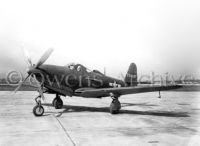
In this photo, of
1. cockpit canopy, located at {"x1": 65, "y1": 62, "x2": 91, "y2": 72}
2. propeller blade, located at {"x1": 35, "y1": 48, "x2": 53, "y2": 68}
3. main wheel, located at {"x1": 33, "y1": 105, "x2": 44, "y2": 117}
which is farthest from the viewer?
cockpit canopy, located at {"x1": 65, "y1": 62, "x2": 91, "y2": 72}

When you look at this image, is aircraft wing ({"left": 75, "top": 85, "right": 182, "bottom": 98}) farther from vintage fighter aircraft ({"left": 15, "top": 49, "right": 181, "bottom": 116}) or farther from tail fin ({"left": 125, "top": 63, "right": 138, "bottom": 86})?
tail fin ({"left": 125, "top": 63, "right": 138, "bottom": 86})

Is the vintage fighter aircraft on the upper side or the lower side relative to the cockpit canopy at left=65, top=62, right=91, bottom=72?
lower

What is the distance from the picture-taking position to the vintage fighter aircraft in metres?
11.6

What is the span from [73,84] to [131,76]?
682cm

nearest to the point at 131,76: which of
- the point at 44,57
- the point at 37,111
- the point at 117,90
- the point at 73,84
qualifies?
the point at 117,90

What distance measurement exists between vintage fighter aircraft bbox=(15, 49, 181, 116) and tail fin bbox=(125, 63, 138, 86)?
3.87 m

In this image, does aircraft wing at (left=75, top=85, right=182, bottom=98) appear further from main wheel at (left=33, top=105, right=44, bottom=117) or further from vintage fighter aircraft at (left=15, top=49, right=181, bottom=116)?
main wheel at (left=33, top=105, right=44, bottom=117)

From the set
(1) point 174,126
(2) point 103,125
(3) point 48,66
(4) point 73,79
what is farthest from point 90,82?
(1) point 174,126

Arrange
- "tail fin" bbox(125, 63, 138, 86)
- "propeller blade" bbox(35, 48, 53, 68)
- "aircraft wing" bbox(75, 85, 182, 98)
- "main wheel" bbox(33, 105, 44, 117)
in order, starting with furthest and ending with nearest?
"tail fin" bbox(125, 63, 138, 86) → "aircraft wing" bbox(75, 85, 182, 98) → "propeller blade" bbox(35, 48, 53, 68) → "main wheel" bbox(33, 105, 44, 117)

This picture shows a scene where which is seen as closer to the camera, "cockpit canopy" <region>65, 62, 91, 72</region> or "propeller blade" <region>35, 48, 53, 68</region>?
"propeller blade" <region>35, 48, 53, 68</region>

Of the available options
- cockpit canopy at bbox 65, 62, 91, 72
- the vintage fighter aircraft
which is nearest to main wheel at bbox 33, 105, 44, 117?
the vintage fighter aircraft

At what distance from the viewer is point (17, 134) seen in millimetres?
7430

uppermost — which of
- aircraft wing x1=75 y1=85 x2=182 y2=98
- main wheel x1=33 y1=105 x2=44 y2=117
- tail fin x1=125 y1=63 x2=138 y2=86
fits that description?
tail fin x1=125 y1=63 x2=138 y2=86

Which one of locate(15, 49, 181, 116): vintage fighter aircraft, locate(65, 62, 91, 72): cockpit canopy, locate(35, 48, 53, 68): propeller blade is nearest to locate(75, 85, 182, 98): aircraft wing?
locate(15, 49, 181, 116): vintage fighter aircraft
